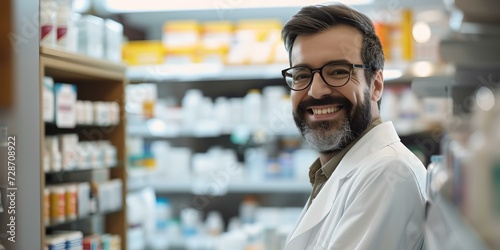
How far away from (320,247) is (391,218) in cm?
31

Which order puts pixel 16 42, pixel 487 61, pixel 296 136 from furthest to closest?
pixel 296 136 → pixel 16 42 → pixel 487 61

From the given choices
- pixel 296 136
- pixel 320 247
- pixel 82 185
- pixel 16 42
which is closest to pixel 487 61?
pixel 320 247

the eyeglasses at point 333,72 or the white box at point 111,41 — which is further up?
the white box at point 111,41

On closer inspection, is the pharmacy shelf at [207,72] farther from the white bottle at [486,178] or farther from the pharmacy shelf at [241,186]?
the white bottle at [486,178]

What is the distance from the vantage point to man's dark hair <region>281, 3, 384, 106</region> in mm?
2043

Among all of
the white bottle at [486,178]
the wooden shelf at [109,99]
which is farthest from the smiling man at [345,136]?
A: the wooden shelf at [109,99]

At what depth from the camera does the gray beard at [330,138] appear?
2.07 m

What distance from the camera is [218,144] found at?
536cm

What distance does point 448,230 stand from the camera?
1.07 meters

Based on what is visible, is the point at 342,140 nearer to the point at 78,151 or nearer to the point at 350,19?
the point at 350,19

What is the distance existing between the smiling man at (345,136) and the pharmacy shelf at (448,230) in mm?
241

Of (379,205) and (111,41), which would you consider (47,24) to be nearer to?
(111,41)

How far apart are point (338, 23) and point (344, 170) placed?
1.64 ft

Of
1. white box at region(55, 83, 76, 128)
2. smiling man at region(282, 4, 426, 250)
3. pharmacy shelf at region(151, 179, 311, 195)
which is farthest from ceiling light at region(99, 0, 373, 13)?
smiling man at region(282, 4, 426, 250)
